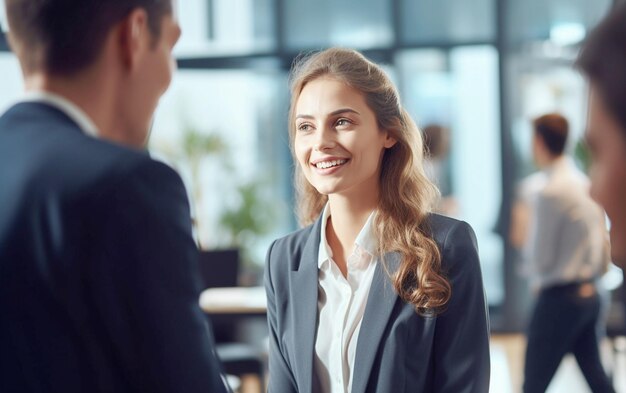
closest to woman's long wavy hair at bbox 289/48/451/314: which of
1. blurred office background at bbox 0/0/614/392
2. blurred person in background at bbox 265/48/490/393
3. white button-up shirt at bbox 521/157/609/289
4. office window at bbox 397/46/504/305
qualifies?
blurred person in background at bbox 265/48/490/393

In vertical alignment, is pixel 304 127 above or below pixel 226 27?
below

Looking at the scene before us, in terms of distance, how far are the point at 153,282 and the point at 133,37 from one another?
31 centimetres

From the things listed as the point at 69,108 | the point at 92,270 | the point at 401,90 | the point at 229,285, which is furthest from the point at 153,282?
the point at 401,90

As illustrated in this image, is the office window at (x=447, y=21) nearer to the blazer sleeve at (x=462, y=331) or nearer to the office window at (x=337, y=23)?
the office window at (x=337, y=23)

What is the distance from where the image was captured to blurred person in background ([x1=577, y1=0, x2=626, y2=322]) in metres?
0.74

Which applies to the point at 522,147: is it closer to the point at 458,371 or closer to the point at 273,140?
the point at 273,140

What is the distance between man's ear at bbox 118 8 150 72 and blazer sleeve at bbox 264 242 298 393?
104cm

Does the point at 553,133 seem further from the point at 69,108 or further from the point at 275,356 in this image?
the point at 69,108

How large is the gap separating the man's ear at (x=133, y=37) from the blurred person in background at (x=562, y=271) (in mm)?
3740

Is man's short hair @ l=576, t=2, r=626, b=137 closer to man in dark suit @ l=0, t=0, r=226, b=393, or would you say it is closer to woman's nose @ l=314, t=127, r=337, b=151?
man in dark suit @ l=0, t=0, r=226, b=393

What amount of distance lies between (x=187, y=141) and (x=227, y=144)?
1.37 ft

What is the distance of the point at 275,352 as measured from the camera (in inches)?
82.1

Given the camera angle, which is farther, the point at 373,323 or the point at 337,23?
the point at 337,23

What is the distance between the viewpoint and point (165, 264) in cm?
106
